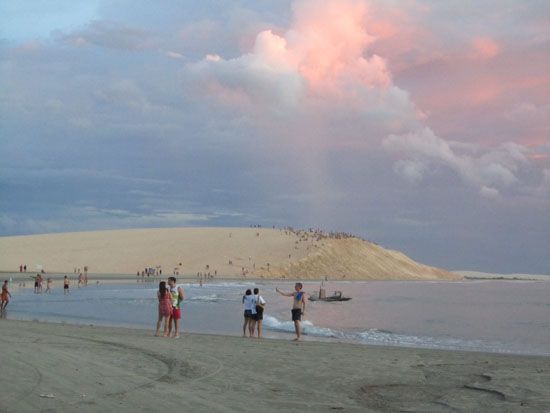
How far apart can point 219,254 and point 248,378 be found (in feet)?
338

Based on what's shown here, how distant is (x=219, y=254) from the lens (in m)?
115

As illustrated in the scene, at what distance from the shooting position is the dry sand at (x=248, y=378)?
1002 centimetres

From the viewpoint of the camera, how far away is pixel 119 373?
1214cm

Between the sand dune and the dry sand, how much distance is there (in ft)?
266

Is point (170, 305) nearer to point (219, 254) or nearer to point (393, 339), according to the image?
point (393, 339)

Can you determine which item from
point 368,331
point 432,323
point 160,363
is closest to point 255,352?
point 160,363

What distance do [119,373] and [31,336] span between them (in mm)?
7122

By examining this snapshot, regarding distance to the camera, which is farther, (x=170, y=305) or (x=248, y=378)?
(x=170, y=305)

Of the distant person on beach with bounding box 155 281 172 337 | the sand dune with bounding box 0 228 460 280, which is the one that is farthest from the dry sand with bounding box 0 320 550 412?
the sand dune with bounding box 0 228 460 280

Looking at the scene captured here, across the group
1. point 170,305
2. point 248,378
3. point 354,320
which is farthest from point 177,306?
point 354,320

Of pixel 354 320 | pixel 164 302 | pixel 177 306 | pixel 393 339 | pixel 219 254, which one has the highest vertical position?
pixel 219 254

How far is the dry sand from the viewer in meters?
10.0

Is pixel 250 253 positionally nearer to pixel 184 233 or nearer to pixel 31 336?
pixel 184 233

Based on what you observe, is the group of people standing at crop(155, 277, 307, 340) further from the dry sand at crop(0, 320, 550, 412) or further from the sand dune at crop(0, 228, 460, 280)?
the sand dune at crop(0, 228, 460, 280)
